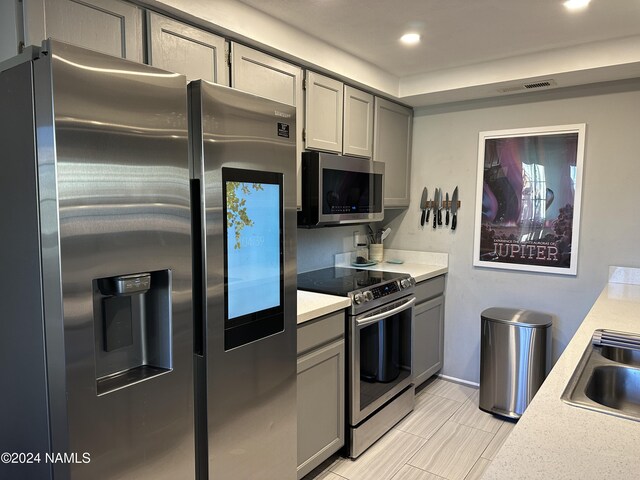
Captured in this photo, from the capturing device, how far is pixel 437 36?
7.96ft

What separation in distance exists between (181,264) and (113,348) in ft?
0.99

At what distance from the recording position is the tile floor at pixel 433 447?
7.82 feet

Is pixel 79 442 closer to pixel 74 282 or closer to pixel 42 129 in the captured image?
pixel 74 282

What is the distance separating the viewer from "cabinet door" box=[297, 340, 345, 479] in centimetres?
212

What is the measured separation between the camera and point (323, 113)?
8.71ft

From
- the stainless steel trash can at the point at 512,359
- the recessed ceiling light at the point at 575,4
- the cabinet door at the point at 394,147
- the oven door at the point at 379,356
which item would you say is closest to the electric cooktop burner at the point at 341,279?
the oven door at the point at 379,356

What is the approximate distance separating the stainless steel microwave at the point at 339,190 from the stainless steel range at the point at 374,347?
0.40 meters

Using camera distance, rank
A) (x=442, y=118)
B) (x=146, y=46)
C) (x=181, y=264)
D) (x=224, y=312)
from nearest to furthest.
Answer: (x=181, y=264)
(x=224, y=312)
(x=146, y=46)
(x=442, y=118)

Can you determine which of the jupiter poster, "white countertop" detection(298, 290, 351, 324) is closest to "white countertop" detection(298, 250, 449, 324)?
"white countertop" detection(298, 290, 351, 324)

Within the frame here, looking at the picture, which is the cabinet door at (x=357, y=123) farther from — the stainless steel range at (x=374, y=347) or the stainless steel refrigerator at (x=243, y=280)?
the stainless steel refrigerator at (x=243, y=280)

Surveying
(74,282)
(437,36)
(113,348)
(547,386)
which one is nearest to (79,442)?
(113,348)

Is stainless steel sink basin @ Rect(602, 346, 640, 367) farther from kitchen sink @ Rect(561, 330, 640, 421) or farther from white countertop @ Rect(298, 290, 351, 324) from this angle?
white countertop @ Rect(298, 290, 351, 324)

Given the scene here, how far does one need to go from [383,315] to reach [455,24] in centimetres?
163

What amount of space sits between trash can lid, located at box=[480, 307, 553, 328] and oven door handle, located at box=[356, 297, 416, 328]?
58 centimetres
